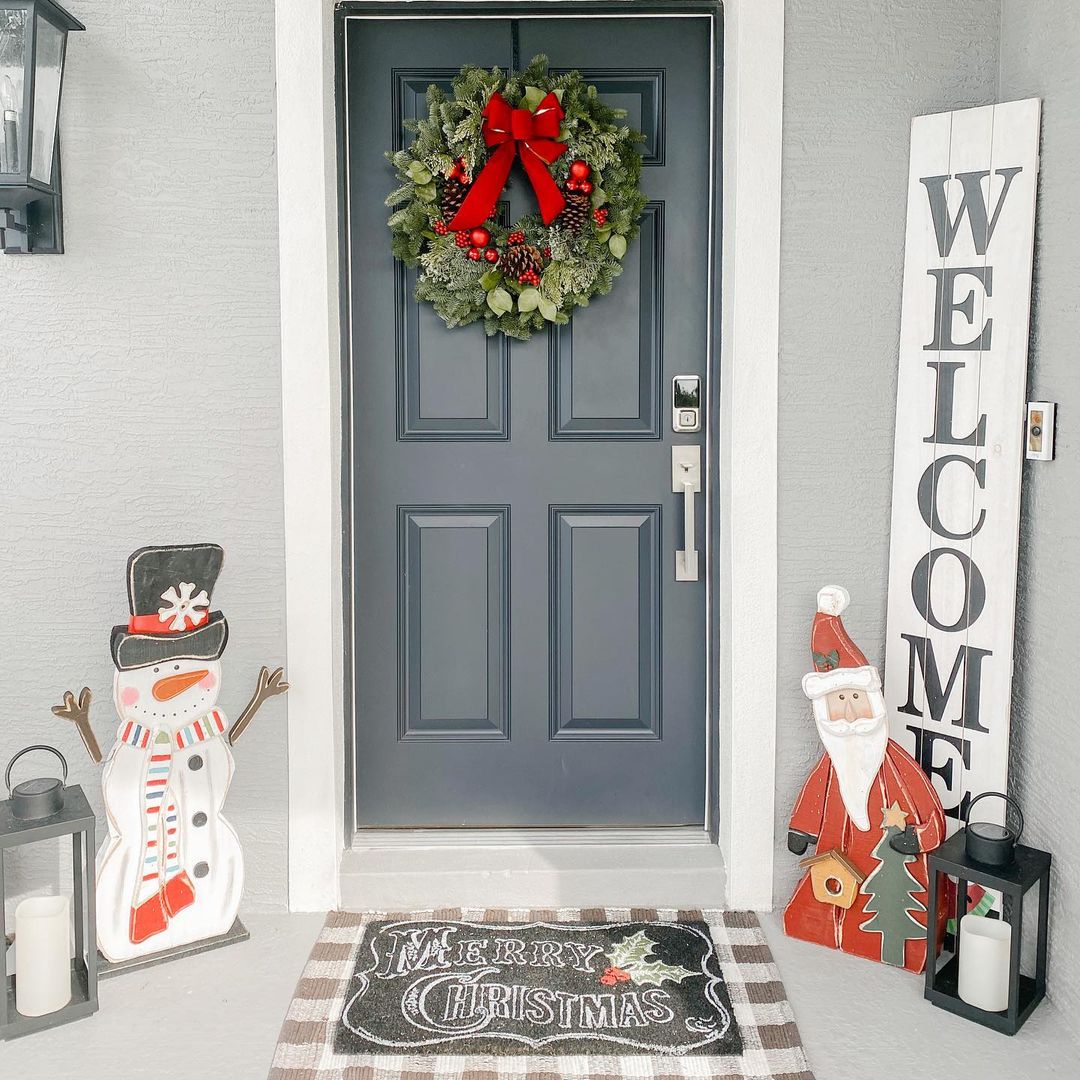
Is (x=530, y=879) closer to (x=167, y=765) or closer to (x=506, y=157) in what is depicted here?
(x=167, y=765)

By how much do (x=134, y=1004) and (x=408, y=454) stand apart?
130cm

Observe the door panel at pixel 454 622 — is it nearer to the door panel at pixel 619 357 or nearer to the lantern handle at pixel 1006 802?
the door panel at pixel 619 357

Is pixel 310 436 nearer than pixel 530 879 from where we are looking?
Yes

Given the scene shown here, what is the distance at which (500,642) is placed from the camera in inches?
100

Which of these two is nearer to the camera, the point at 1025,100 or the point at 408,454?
the point at 1025,100

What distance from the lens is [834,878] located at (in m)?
2.25

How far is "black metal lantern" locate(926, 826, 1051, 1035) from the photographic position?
1947 millimetres

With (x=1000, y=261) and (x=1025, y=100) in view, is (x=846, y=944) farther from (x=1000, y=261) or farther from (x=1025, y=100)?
(x=1025, y=100)

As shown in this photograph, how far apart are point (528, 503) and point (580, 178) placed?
0.75 meters

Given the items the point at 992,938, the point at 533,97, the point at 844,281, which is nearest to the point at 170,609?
the point at 533,97

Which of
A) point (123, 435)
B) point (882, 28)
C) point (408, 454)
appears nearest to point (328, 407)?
point (408, 454)

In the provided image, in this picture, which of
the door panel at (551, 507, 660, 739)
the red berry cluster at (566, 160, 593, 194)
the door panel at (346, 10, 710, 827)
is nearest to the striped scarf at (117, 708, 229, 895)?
the door panel at (346, 10, 710, 827)

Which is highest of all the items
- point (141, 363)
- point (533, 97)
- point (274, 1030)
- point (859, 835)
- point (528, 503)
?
point (533, 97)

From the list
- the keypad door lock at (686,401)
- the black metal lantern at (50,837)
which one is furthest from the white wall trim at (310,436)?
the keypad door lock at (686,401)
